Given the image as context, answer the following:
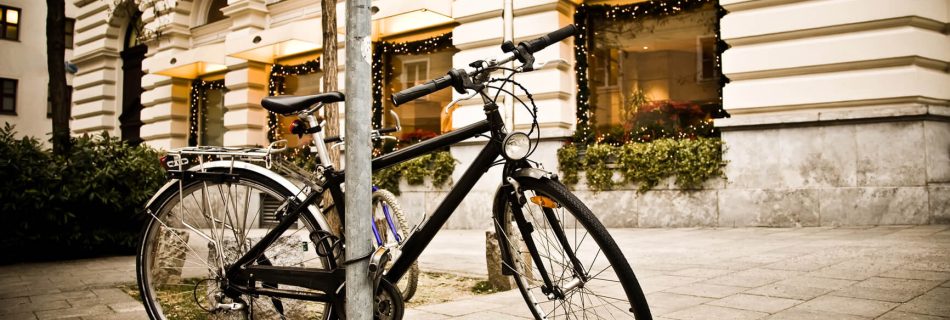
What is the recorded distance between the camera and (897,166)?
24.6ft

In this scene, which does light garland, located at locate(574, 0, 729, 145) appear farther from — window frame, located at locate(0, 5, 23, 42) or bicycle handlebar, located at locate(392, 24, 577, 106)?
window frame, located at locate(0, 5, 23, 42)

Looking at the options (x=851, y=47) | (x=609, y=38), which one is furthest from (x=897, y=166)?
(x=609, y=38)

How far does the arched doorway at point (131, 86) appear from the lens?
61.2 ft

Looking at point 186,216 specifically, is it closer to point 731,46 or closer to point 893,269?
point 893,269

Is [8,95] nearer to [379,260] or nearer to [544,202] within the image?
[379,260]

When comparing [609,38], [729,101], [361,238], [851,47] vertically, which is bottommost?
[361,238]

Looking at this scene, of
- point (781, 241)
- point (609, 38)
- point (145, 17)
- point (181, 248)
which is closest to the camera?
point (181, 248)

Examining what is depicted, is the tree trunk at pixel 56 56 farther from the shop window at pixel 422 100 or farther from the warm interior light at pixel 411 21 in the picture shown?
the shop window at pixel 422 100

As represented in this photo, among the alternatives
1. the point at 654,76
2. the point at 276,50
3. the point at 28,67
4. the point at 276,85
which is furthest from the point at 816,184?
the point at 28,67

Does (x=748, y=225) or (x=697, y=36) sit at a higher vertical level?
(x=697, y=36)

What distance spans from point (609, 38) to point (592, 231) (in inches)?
349

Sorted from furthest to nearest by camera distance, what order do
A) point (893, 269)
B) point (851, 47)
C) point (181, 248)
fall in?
point (851, 47)
point (893, 269)
point (181, 248)

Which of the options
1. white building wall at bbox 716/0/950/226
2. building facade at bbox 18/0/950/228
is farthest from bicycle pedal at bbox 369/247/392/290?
white building wall at bbox 716/0/950/226

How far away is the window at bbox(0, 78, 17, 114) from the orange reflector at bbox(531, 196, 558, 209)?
32.5 metres
